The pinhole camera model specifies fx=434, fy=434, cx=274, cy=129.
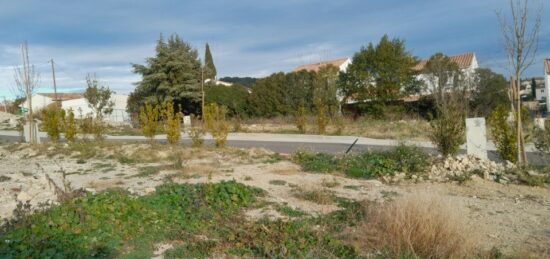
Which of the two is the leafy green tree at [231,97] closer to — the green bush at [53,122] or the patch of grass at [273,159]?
the green bush at [53,122]

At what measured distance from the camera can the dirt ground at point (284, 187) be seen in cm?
545

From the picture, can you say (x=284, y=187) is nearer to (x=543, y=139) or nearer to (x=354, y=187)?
(x=354, y=187)

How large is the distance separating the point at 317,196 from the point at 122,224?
3046 mm

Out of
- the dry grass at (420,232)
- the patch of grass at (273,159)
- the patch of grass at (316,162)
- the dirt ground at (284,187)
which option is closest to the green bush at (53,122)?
the dirt ground at (284,187)

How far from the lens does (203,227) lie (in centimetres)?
548

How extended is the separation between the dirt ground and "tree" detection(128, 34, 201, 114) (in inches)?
928

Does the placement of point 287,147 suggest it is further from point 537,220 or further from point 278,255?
point 278,255

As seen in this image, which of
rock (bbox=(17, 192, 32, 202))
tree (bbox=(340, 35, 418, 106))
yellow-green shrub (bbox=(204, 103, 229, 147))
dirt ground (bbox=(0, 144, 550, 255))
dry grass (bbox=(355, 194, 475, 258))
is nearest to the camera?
dry grass (bbox=(355, 194, 475, 258))

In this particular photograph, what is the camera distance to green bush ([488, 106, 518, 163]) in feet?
32.2

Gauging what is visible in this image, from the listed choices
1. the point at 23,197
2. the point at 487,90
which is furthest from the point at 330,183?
the point at 487,90

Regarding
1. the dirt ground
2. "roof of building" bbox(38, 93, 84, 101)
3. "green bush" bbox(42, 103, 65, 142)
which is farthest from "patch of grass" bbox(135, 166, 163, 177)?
"roof of building" bbox(38, 93, 84, 101)

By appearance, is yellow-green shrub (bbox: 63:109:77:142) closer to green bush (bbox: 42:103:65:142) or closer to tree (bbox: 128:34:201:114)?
green bush (bbox: 42:103:65:142)

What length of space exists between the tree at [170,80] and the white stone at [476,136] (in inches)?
1137

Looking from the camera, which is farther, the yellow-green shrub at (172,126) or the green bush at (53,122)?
the green bush at (53,122)
